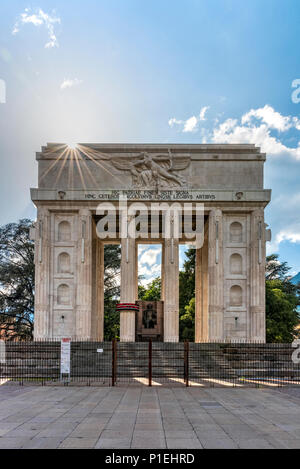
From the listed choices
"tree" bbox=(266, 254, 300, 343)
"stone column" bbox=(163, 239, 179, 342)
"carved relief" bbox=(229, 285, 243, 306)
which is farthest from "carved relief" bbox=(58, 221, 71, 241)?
"tree" bbox=(266, 254, 300, 343)

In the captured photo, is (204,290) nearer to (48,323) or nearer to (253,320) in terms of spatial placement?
(253,320)

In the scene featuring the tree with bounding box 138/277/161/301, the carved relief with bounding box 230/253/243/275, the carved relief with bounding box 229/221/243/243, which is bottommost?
the tree with bounding box 138/277/161/301

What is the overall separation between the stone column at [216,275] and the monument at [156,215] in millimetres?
82

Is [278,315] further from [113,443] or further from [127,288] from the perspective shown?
[113,443]

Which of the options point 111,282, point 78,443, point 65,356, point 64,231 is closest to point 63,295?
point 64,231

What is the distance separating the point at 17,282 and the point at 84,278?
1750cm

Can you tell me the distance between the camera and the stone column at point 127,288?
38594mm

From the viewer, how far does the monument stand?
128 feet

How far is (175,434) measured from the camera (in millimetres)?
11180

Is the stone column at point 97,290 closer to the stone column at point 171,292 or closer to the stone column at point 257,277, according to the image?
the stone column at point 171,292

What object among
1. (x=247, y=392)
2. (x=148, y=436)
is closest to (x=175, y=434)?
(x=148, y=436)

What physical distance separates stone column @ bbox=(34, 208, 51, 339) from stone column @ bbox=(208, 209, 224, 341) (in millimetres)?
13465

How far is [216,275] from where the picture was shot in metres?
39.1

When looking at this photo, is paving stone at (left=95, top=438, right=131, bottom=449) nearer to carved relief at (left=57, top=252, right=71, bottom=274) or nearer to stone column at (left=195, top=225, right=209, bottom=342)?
carved relief at (left=57, top=252, right=71, bottom=274)
